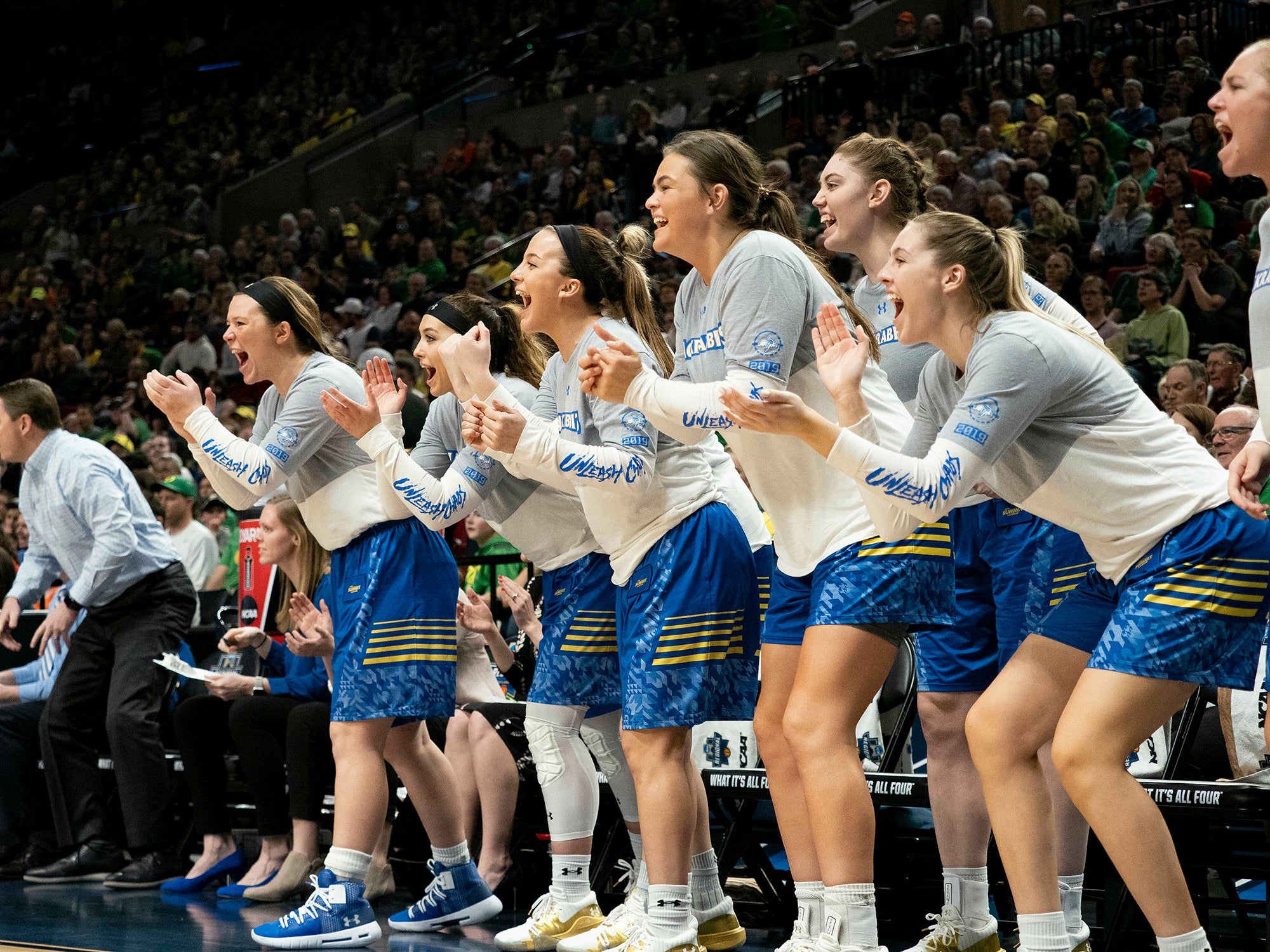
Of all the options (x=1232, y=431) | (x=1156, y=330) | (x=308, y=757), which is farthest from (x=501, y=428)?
(x=1156, y=330)

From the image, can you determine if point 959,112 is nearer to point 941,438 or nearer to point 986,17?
point 986,17

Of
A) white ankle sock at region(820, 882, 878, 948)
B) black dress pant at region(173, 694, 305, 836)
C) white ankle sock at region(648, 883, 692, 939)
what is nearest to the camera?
white ankle sock at region(820, 882, 878, 948)

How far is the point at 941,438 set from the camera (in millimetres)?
2613

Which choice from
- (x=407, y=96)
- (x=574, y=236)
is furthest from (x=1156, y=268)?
(x=407, y=96)

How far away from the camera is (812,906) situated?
3.09 m

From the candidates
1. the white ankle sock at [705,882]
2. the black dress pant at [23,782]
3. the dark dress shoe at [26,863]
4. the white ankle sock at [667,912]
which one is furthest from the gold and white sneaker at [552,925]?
the black dress pant at [23,782]

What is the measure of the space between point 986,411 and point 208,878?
12.2ft

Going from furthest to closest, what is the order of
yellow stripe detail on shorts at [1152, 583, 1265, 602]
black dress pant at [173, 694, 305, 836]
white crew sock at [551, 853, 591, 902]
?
black dress pant at [173, 694, 305, 836], white crew sock at [551, 853, 591, 902], yellow stripe detail on shorts at [1152, 583, 1265, 602]

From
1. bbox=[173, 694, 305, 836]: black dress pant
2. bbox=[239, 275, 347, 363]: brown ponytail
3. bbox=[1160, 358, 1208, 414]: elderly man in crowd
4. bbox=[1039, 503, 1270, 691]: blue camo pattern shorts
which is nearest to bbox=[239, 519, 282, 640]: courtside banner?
bbox=[173, 694, 305, 836]: black dress pant

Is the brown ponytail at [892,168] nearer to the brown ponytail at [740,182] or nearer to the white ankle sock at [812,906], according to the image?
the brown ponytail at [740,182]

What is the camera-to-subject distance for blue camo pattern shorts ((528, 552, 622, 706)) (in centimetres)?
370

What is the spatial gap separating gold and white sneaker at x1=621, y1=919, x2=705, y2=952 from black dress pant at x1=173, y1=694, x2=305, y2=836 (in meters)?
1.97

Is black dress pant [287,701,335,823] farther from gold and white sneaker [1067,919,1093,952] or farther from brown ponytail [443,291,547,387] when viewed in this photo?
gold and white sneaker [1067,919,1093,952]

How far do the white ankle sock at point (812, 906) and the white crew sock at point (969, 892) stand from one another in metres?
0.31
